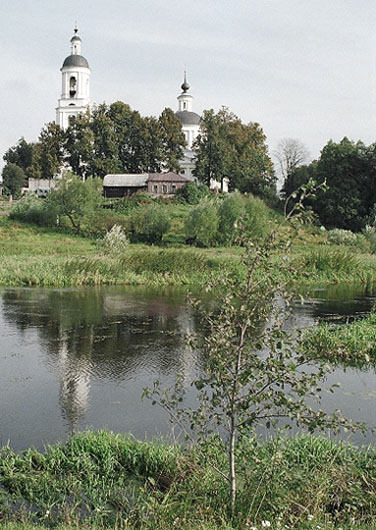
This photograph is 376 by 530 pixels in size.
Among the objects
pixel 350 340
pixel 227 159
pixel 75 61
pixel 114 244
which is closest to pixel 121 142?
pixel 227 159

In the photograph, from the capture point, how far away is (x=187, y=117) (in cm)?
7888

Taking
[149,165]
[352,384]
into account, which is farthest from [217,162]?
[352,384]

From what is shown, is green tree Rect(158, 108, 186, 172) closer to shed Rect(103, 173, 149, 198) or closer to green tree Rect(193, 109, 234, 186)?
green tree Rect(193, 109, 234, 186)

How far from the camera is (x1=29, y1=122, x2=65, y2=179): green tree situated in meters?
61.6

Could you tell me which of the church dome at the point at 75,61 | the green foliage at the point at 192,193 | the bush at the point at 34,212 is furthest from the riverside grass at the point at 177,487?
the church dome at the point at 75,61

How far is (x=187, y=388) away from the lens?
963 centimetres

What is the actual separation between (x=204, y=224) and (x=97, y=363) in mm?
24203

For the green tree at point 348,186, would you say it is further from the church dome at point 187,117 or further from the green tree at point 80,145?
the church dome at point 187,117

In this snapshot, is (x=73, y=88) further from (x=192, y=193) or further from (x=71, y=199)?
(x=71, y=199)

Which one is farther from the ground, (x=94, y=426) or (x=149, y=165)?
(x=149, y=165)

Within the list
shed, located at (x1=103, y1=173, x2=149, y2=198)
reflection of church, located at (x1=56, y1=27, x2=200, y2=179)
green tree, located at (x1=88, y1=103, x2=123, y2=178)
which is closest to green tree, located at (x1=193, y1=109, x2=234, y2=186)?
shed, located at (x1=103, y1=173, x2=149, y2=198)

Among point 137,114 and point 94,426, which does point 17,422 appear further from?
point 137,114

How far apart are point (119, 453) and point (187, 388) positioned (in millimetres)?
3131

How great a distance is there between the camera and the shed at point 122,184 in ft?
190
